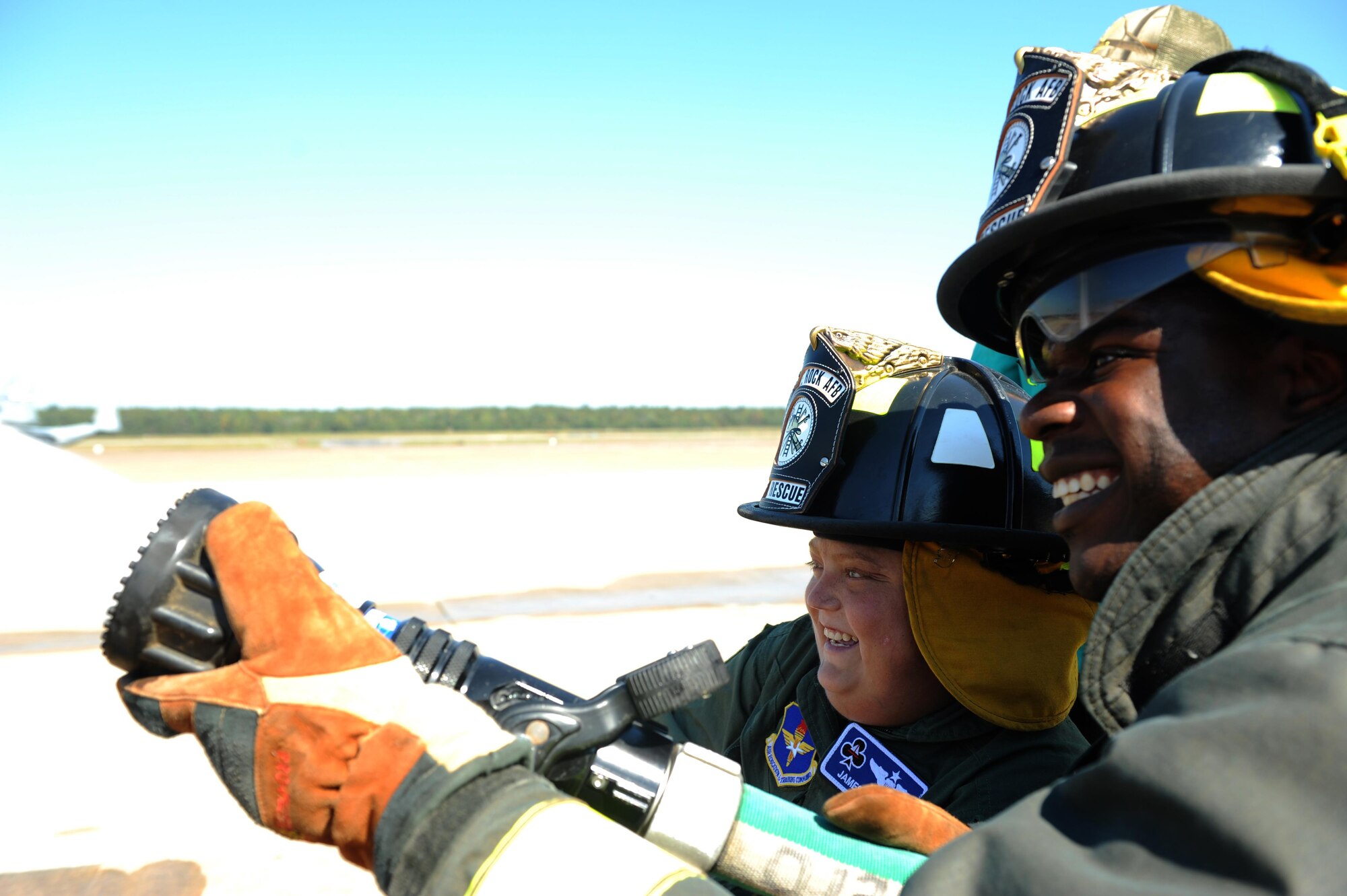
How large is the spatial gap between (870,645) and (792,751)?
42cm

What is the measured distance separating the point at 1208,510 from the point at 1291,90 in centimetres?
69

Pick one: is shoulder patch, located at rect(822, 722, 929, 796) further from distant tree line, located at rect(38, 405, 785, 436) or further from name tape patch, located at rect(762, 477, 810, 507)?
distant tree line, located at rect(38, 405, 785, 436)

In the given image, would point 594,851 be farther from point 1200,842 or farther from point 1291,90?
point 1291,90

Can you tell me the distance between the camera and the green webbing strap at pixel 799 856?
1.64m

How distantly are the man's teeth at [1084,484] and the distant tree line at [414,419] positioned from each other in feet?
218

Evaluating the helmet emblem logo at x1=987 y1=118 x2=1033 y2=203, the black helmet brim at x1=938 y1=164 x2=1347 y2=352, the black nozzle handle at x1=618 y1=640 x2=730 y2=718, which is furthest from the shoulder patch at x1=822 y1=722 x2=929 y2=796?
the helmet emblem logo at x1=987 y1=118 x2=1033 y2=203

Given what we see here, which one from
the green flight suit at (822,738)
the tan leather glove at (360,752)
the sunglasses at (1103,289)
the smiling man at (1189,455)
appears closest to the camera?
the smiling man at (1189,455)

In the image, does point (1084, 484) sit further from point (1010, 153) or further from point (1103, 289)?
point (1010, 153)

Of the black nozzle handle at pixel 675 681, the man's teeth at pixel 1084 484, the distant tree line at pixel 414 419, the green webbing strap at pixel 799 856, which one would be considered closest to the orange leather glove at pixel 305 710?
the black nozzle handle at pixel 675 681

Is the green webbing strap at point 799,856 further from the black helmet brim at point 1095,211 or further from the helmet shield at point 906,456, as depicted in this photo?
the black helmet brim at point 1095,211

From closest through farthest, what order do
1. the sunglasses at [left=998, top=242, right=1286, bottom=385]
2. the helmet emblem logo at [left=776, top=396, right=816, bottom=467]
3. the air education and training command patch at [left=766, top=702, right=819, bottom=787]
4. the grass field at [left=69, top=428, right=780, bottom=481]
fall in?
the sunglasses at [left=998, top=242, right=1286, bottom=385] → the air education and training command patch at [left=766, top=702, right=819, bottom=787] → the helmet emblem logo at [left=776, top=396, right=816, bottom=467] → the grass field at [left=69, top=428, right=780, bottom=481]

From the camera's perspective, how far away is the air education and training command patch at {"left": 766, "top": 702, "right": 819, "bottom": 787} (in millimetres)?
2672

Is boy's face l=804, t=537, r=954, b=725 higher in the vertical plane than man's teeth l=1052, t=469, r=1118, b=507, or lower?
lower

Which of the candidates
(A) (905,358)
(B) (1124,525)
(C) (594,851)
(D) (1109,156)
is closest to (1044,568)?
(A) (905,358)
